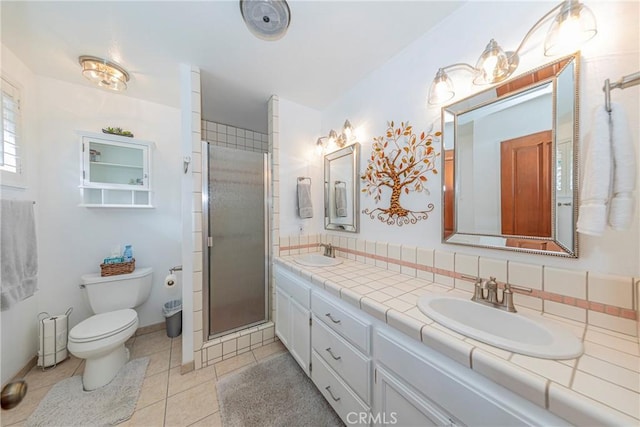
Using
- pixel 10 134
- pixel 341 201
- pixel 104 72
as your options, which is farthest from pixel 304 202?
pixel 10 134

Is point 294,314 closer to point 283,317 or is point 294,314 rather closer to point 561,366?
point 283,317

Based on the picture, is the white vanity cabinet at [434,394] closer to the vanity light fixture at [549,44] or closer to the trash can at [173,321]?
the vanity light fixture at [549,44]

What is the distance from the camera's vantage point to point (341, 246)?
2.01 meters

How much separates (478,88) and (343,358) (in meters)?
1.64

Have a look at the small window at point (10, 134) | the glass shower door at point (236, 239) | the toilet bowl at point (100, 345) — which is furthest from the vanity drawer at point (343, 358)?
the small window at point (10, 134)

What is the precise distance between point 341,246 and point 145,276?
1.89 metres

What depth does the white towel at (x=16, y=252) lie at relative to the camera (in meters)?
1.21

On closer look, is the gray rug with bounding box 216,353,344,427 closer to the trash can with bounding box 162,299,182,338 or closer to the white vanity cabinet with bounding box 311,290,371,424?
the white vanity cabinet with bounding box 311,290,371,424

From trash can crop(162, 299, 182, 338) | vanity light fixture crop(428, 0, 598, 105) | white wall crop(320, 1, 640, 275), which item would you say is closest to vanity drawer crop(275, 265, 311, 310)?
white wall crop(320, 1, 640, 275)

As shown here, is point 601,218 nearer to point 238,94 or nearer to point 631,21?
point 631,21

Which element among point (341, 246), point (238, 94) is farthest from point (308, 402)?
point (238, 94)

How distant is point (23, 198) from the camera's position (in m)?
1.52

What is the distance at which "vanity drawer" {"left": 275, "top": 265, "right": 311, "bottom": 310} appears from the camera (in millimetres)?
1469

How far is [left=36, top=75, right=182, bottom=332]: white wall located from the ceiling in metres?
0.23
